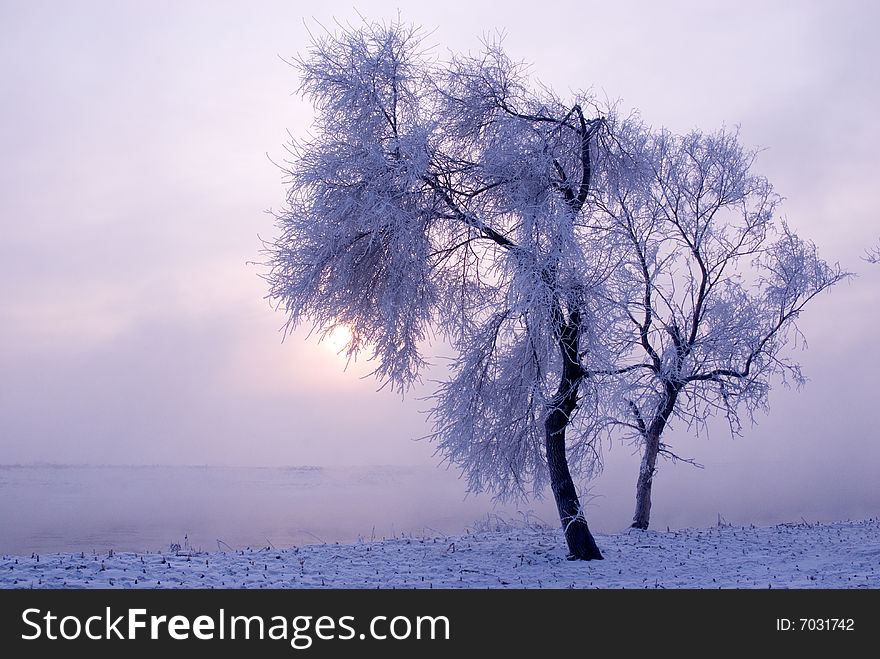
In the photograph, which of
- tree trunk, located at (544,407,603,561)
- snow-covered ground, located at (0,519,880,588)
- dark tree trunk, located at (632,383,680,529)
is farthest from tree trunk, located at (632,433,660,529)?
tree trunk, located at (544,407,603,561)

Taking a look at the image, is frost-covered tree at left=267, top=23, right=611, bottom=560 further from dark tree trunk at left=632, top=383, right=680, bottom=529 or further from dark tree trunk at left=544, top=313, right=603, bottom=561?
dark tree trunk at left=632, top=383, right=680, bottom=529

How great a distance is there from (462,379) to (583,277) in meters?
→ 3.09

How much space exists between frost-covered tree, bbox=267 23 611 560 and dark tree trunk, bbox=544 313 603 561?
26 millimetres

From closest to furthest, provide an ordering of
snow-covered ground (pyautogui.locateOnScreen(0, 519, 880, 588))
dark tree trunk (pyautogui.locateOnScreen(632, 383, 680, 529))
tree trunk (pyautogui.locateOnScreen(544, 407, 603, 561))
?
snow-covered ground (pyautogui.locateOnScreen(0, 519, 880, 588)) → tree trunk (pyautogui.locateOnScreen(544, 407, 603, 561)) → dark tree trunk (pyautogui.locateOnScreen(632, 383, 680, 529))

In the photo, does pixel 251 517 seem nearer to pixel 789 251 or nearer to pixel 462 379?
pixel 462 379

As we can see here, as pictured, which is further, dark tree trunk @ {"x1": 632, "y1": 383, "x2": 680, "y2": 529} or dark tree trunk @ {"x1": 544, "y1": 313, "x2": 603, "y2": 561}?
dark tree trunk @ {"x1": 632, "y1": 383, "x2": 680, "y2": 529}

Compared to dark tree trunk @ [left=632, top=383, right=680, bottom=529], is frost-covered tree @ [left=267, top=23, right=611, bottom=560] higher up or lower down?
higher up

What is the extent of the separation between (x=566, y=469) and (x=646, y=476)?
5.50 metres

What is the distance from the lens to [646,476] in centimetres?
1864

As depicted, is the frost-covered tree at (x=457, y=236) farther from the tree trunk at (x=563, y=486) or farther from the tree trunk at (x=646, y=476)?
the tree trunk at (x=646, y=476)

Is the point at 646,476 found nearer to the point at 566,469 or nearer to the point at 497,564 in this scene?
the point at 566,469

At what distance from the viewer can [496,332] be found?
13.7 m

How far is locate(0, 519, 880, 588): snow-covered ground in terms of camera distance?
33.7ft

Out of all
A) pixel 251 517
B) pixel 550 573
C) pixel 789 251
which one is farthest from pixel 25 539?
pixel 789 251
